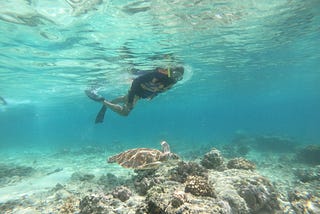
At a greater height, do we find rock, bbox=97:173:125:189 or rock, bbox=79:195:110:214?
rock, bbox=79:195:110:214

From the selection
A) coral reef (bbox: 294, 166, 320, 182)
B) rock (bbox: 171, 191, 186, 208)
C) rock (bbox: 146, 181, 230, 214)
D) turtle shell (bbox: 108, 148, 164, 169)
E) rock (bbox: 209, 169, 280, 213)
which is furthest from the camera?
coral reef (bbox: 294, 166, 320, 182)

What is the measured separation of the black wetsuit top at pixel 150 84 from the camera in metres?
11.1

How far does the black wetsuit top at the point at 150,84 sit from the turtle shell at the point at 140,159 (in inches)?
130

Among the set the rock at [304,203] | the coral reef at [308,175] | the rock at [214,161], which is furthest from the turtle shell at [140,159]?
the coral reef at [308,175]

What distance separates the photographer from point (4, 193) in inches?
450

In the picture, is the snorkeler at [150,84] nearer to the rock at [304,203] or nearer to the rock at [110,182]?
the rock at [110,182]

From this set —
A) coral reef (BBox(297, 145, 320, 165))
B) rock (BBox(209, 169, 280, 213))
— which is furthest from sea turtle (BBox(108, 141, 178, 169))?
coral reef (BBox(297, 145, 320, 165))

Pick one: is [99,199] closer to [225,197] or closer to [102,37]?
[225,197]

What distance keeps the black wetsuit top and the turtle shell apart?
3.31 metres

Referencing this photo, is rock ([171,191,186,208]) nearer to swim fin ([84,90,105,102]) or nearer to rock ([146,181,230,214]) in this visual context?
rock ([146,181,230,214])

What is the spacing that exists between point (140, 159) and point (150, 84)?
396 centimetres

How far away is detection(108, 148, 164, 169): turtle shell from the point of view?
8.30 metres

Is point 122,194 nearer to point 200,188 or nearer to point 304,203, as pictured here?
point 200,188

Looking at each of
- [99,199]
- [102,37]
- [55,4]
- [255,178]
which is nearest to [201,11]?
[102,37]
